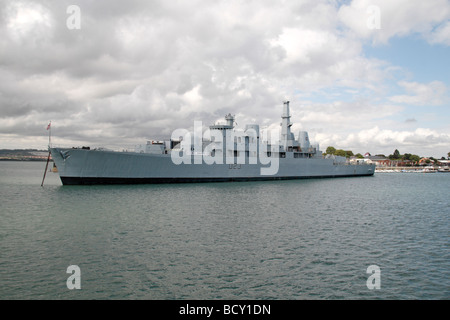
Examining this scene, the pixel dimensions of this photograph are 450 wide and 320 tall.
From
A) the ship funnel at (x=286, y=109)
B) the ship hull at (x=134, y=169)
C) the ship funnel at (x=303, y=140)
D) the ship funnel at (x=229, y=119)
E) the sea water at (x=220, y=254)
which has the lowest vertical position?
the sea water at (x=220, y=254)

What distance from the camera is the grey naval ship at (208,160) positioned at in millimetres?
32688

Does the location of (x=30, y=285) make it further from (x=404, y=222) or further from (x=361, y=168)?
(x=361, y=168)

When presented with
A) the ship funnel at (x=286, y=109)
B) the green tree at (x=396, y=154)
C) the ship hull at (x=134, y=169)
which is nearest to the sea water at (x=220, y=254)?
the ship hull at (x=134, y=169)

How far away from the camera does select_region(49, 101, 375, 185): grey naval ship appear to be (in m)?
32.7

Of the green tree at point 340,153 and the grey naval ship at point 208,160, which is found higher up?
the green tree at point 340,153

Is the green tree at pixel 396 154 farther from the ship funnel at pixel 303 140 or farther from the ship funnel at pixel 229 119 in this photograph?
the ship funnel at pixel 229 119

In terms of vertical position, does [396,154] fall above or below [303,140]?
above

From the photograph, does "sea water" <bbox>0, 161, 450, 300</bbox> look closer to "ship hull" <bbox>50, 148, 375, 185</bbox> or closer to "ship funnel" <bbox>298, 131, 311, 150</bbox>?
"ship hull" <bbox>50, 148, 375, 185</bbox>

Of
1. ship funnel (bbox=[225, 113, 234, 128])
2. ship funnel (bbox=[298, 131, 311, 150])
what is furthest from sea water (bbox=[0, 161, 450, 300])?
ship funnel (bbox=[298, 131, 311, 150])

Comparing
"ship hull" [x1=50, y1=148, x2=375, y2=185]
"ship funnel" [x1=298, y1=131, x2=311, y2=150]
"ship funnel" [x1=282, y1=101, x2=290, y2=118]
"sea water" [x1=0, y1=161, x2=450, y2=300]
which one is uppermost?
"ship funnel" [x1=282, y1=101, x2=290, y2=118]

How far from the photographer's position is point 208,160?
3956cm

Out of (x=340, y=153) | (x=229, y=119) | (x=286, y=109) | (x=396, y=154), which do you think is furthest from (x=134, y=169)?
(x=396, y=154)

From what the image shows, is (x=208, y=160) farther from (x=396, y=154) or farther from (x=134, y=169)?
(x=396, y=154)
